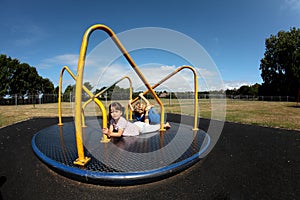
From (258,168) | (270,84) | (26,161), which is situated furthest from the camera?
(270,84)

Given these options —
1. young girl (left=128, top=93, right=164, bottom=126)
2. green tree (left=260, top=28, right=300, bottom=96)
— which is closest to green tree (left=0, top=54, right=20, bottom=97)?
young girl (left=128, top=93, right=164, bottom=126)

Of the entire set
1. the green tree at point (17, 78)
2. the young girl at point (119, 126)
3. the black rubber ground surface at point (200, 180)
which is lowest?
the black rubber ground surface at point (200, 180)

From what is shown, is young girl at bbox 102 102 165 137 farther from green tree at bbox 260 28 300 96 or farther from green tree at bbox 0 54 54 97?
green tree at bbox 260 28 300 96

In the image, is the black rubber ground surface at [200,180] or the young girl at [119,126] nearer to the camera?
the black rubber ground surface at [200,180]

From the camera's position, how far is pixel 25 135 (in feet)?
15.9

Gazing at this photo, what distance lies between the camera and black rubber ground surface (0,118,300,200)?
2033mm

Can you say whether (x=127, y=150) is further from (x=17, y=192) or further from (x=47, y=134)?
(x=47, y=134)

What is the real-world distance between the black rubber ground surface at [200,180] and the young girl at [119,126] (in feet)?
4.39

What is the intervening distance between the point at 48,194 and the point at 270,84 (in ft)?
138

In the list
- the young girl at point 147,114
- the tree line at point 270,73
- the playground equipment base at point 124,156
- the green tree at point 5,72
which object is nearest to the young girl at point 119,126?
the playground equipment base at point 124,156

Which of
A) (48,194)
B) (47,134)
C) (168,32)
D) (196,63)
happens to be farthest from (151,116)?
(48,194)

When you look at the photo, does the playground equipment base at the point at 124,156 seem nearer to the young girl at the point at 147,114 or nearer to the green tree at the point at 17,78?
the young girl at the point at 147,114

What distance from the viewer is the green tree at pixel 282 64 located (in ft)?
105

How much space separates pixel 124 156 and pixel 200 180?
3.86ft
